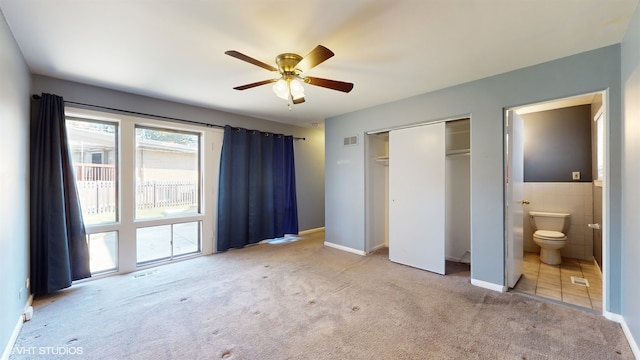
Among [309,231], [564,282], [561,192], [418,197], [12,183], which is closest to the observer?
[12,183]

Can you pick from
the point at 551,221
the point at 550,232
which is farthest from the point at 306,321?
the point at 551,221

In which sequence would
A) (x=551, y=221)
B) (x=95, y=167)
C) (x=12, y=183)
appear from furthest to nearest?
(x=551, y=221) → (x=95, y=167) → (x=12, y=183)

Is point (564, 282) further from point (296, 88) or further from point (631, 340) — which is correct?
point (296, 88)

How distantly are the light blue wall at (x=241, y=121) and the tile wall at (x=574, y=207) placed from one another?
13.0 feet

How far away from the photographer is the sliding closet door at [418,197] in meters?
3.41

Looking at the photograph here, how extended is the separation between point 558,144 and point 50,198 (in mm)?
6640

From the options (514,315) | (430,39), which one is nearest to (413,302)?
(514,315)

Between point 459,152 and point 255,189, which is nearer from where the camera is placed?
point 459,152

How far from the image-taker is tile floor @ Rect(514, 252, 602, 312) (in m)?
2.62

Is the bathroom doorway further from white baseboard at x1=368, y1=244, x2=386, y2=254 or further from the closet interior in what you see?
white baseboard at x1=368, y1=244, x2=386, y2=254

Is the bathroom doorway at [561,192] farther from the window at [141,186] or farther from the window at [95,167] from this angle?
the window at [95,167]

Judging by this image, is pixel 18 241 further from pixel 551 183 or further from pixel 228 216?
pixel 551 183

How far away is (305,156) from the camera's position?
5.69 m

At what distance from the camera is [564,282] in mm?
3016
